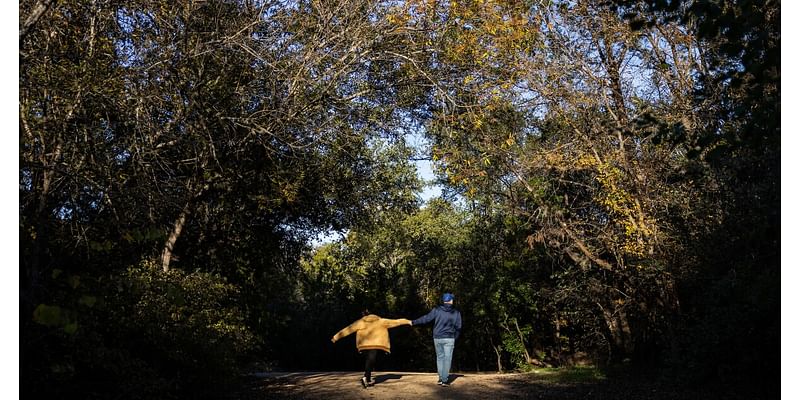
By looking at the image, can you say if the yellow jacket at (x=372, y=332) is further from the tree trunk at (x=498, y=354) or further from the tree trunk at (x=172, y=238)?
the tree trunk at (x=498, y=354)

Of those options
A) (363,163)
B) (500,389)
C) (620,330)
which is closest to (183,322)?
(500,389)

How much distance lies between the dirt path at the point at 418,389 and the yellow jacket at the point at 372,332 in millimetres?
701

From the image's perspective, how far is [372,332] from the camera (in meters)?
14.1

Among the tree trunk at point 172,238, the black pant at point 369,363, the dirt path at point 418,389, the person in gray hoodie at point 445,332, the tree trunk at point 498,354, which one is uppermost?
the tree trunk at point 172,238

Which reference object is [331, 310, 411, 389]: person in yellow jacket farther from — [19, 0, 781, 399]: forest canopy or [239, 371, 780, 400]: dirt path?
[19, 0, 781, 399]: forest canopy

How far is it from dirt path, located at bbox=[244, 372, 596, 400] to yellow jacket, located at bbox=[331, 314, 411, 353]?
70cm

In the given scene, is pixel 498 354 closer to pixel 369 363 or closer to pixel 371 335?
pixel 371 335

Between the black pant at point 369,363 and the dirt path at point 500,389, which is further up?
the black pant at point 369,363

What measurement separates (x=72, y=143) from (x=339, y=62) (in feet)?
16.8

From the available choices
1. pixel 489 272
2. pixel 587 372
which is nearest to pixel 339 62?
pixel 587 372

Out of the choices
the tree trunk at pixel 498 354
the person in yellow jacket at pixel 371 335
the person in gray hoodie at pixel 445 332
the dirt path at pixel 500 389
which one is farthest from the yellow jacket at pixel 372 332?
the tree trunk at pixel 498 354

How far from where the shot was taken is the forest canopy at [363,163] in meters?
7.92

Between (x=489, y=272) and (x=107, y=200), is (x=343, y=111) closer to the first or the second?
(x=107, y=200)

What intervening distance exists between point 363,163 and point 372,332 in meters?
5.31
